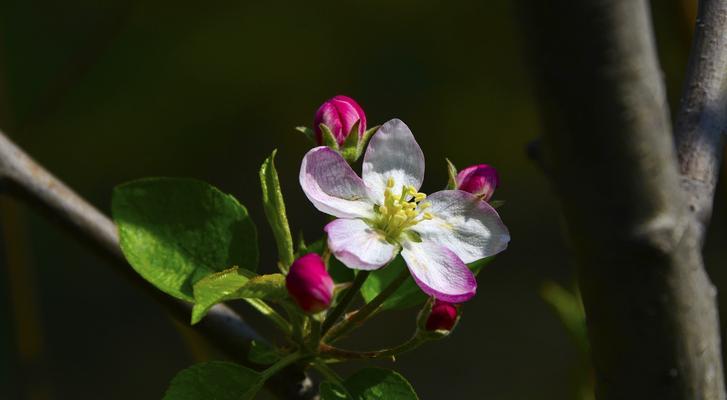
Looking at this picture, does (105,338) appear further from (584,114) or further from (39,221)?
(584,114)

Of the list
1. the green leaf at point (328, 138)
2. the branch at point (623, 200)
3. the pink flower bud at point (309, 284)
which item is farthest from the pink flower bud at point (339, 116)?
the branch at point (623, 200)

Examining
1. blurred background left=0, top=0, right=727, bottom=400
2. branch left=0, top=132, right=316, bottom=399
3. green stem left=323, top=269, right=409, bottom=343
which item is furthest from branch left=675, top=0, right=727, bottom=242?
blurred background left=0, top=0, right=727, bottom=400

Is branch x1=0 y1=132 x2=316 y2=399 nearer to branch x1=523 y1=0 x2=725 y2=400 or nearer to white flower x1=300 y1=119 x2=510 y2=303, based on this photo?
white flower x1=300 y1=119 x2=510 y2=303

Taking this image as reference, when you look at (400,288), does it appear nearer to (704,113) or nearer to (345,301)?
(345,301)

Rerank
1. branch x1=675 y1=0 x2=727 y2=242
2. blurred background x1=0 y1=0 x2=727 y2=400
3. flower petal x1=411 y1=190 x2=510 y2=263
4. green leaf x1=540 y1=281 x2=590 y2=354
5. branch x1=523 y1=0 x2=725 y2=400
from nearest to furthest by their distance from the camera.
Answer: branch x1=523 y1=0 x2=725 y2=400 < branch x1=675 y1=0 x2=727 y2=242 < flower petal x1=411 y1=190 x2=510 y2=263 < green leaf x1=540 y1=281 x2=590 y2=354 < blurred background x1=0 y1=0 x2=727 y2=400

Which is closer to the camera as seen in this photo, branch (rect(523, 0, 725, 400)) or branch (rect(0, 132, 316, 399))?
branch (rect(523, 0, 725, 400))

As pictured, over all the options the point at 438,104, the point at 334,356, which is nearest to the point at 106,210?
the point at 438,104

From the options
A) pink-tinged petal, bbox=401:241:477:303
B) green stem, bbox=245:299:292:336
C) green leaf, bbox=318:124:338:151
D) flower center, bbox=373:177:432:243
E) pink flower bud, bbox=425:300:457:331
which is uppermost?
green leaf, bbox=318:124:338:151
